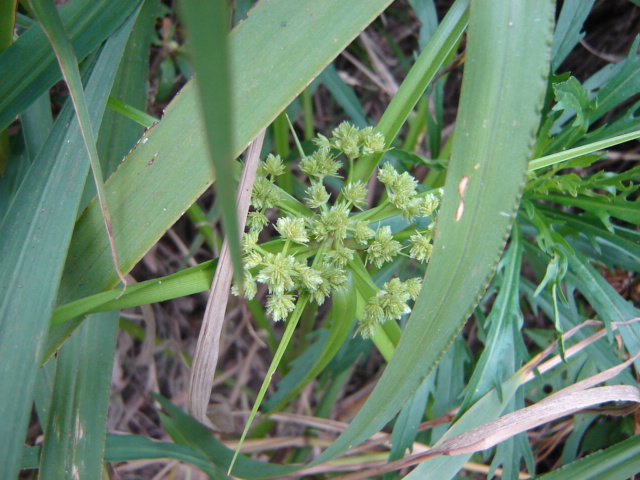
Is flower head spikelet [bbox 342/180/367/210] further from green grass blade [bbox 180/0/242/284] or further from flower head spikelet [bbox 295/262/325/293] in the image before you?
green grass blade [bbox 180/0/242/284]

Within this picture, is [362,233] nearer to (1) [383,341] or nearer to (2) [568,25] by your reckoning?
(1) [383,341]

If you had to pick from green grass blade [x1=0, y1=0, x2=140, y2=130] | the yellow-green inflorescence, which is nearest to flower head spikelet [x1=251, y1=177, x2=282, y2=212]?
the yellow-green inflorescence

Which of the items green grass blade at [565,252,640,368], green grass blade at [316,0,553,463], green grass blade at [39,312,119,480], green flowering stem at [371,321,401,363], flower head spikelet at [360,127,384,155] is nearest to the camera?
green grass blade at [316,0,553,463]

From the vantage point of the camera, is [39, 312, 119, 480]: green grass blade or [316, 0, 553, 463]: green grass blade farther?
[39, 312, 119, 480]: green grass blade

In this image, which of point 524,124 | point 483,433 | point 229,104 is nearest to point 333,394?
point 483,433

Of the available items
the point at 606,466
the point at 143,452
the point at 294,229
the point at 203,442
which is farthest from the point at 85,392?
the point at 606,466

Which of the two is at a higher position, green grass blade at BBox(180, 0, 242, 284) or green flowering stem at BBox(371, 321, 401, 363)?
green grass blade at BBox(180, 0, 242, 284)

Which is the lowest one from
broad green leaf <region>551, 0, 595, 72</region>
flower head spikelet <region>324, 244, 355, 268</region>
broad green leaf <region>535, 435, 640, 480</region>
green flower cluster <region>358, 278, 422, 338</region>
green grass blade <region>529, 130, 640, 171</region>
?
broad green leaf <region>535, 435, 640, 480</region>

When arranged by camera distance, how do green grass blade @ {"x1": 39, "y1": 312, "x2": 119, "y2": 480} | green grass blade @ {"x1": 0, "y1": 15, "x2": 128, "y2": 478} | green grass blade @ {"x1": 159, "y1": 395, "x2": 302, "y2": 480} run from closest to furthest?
green grass blade @ {"x1": 0, "y1": 15, "x2": 128, "y2": 478} < green grass blade @ {"x1": 39, "y1": 312, "x2": 119, "y2": 480} < green grass blade @ {"x1": 159, "y1": 395, "x2": 302, "y2": 480}
